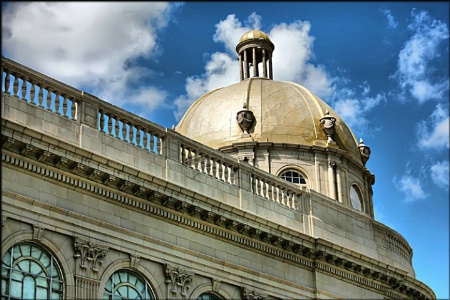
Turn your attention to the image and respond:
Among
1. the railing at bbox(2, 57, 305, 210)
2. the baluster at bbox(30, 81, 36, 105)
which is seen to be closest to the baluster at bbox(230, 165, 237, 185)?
the railing at bbox(2, 57, 305, 210)

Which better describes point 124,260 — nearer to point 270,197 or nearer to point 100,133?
point 100,133

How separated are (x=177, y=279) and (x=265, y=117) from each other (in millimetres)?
19825

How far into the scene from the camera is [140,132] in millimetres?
27672

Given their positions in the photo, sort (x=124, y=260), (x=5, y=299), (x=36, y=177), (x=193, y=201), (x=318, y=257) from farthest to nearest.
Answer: (x=318, y=257) < (x=193, y=201) < (x=124, y=260) < (x=36, y=177) < (x=5, y=299)

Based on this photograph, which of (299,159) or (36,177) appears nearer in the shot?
(36,177)

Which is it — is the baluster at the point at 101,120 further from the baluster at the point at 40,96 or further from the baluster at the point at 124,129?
the baluster at the point at 40,96

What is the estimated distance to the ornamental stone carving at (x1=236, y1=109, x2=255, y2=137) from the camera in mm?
44062

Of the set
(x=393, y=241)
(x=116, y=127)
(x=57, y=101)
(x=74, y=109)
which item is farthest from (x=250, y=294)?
(x=393, y=241)

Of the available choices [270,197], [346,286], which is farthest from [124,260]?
[346,286]

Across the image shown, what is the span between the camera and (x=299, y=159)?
44.1 meters

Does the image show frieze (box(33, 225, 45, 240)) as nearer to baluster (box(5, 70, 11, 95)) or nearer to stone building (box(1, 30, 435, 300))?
stone building (box(1, 30, 435, 300))

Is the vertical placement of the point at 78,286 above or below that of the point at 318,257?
below

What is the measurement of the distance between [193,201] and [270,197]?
4.75 meters

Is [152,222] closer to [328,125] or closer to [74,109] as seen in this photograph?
[74,109]
